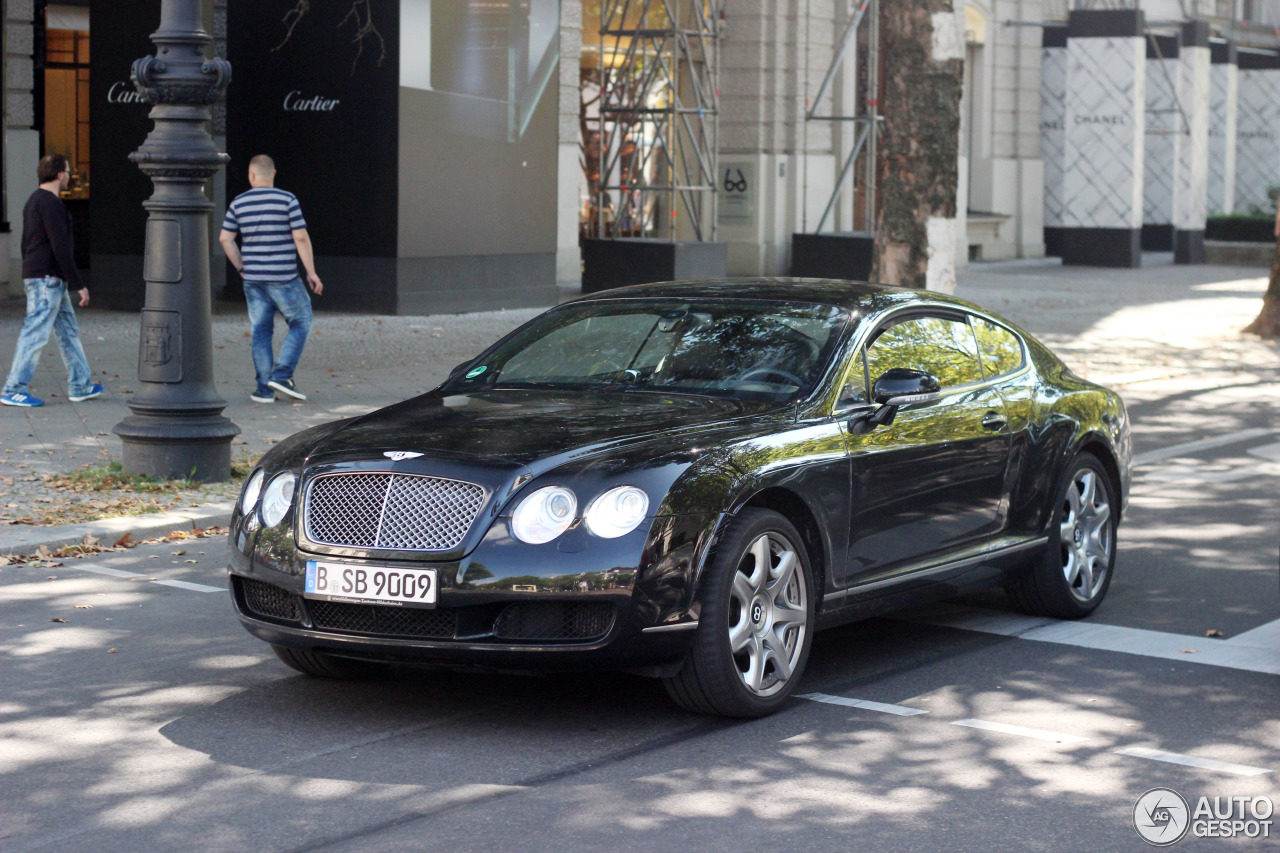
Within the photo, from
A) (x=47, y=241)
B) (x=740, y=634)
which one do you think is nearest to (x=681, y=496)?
(x=740, y=634)

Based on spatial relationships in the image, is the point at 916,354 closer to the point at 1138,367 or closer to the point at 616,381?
the point at 616,381

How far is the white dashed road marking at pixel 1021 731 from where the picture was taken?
576 centimetres

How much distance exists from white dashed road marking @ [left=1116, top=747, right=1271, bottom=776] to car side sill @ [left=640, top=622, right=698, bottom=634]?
140cm

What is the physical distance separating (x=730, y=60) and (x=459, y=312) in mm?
10129

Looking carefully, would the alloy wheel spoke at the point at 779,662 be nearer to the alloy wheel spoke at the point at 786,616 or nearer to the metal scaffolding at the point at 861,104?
the alloy wheel spoke at the point at 786,616

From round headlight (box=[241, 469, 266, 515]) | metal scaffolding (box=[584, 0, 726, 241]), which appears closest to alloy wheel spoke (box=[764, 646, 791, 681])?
round headlight (box=[241, 469, 266, 515])

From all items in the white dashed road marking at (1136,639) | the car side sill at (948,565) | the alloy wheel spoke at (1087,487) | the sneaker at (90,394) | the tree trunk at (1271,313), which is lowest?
the white dashed road marking at (1136,639)

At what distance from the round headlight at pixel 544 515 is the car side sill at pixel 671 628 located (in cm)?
41

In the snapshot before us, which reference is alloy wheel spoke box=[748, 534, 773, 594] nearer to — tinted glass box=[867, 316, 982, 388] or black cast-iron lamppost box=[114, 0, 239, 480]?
tinted glass box=[867, 316, 982, 388]

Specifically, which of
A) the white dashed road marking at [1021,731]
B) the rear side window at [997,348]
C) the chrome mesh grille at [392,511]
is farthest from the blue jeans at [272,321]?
the white dashed road marking at [1021,731]

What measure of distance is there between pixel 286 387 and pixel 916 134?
567 cm

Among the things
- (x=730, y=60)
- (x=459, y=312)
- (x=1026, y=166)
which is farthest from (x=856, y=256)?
(x=1026, y=166)

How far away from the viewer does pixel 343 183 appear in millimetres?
20812

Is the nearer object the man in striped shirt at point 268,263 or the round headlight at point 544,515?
the round headlight at point 544,515
